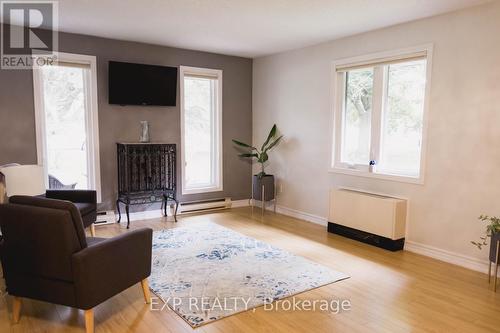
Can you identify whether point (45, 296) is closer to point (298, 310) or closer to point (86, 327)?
point (86, 327)

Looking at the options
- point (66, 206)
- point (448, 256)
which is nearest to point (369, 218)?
point (448, 256)

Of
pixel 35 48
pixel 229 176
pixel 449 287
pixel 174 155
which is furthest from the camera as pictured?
pixel 229 176

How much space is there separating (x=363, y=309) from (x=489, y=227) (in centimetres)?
141

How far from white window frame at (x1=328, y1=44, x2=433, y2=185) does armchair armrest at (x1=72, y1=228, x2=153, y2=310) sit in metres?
2.88

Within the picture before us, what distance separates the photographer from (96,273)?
2355 mm

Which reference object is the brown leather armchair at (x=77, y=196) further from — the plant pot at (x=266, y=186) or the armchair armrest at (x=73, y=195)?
the plant pot at (x=266, y=186)

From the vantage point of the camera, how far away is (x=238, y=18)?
13.2 feet

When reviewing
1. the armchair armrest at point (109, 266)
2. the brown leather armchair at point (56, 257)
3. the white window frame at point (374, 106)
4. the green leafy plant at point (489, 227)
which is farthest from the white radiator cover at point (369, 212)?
the brown leather armchair at point (56, 257)

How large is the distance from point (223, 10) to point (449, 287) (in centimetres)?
327

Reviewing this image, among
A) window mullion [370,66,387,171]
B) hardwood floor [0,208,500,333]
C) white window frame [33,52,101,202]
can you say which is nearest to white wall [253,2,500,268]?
window mullion [370,66,387,171]

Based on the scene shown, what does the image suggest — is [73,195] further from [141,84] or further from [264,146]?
[264,146]

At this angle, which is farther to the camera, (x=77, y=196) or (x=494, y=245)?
(x=77, y=196)

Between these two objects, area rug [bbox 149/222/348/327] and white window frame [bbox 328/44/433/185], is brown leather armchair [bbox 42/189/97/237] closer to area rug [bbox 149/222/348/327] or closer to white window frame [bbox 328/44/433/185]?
area rug [bbox 149/222/348/327]

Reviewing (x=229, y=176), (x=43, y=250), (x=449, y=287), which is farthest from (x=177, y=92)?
(x=449, y=287)
